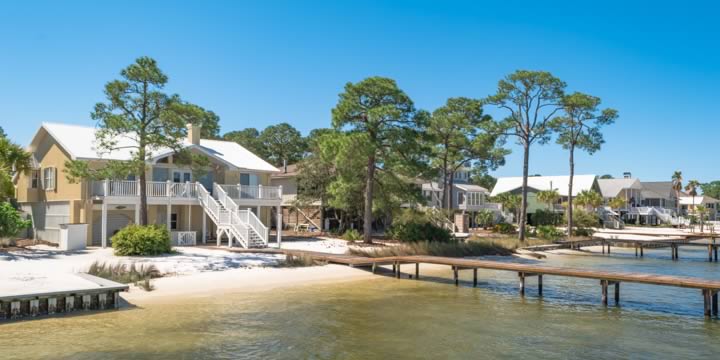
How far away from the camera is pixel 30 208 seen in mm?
35312

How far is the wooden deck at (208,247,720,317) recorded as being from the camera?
18.7 meters

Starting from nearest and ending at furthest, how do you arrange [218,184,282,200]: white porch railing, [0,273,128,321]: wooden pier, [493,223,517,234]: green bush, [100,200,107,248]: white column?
[0,273,128,321]: wooden pier, [100,200,107,248]: white column, [218,184,282,200]: white porch railing, [493,223,517,234]: green bush

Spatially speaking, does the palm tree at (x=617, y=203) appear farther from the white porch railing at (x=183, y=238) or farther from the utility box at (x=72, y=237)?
the utility box at (x=72, y=237)

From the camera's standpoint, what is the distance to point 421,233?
3647cm

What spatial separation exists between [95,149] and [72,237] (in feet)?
17.6

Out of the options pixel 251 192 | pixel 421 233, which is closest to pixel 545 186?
pixel 421 233

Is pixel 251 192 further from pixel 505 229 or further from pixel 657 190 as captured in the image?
pixel 657 190

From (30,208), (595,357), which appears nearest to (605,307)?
(595,357)

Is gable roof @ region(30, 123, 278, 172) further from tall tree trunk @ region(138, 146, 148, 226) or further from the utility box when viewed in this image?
the utility box

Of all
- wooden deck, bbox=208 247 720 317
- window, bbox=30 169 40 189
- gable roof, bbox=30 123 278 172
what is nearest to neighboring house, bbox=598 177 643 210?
gable roof, bbox=30 123 278 172

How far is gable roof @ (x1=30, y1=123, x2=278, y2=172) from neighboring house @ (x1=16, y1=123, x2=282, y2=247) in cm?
5

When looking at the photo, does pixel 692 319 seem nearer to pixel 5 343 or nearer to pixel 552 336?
pixel 552 336

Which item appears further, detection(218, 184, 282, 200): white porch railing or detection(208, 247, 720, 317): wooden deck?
detection(218, 184, 282, 200): white porch railing

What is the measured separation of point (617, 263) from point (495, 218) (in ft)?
115
